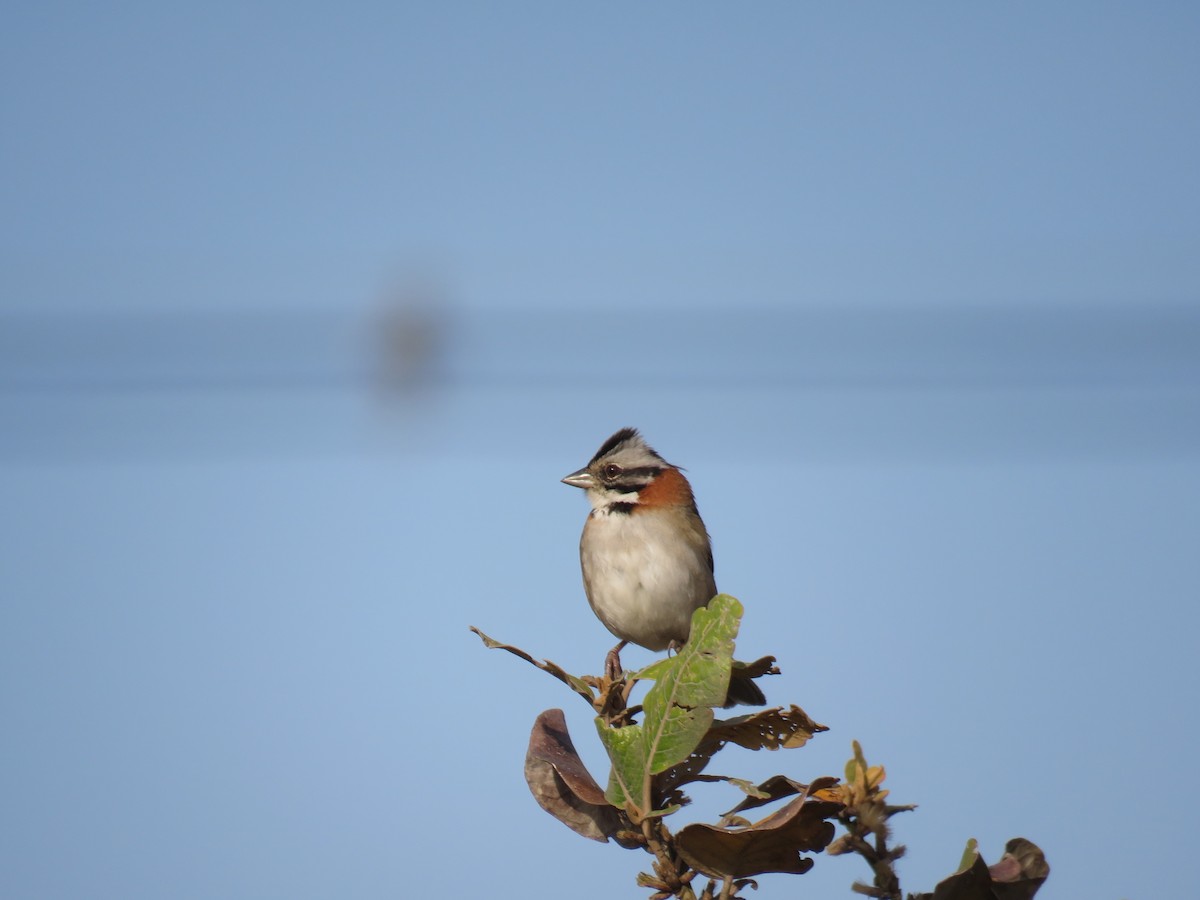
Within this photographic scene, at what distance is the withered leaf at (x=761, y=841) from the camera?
2920mm

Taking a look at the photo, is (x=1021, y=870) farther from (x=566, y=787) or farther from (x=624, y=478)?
(x=624, y=478)

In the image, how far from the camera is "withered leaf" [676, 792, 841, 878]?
2920mm

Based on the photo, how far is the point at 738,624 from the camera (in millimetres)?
3348

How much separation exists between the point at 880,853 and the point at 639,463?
236 inches

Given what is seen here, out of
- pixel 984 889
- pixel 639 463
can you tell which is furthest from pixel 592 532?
pixel 984 889

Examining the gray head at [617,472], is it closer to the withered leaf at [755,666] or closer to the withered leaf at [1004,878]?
the withered leaf at [755,666]

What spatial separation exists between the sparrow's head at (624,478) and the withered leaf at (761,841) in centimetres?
520

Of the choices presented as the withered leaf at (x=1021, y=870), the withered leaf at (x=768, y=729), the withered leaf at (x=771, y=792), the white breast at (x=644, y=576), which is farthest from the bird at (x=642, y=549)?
the withered leaf at (x=1021, y=870)

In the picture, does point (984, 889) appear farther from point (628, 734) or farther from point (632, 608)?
point (632, 608)

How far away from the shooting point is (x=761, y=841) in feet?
9.78

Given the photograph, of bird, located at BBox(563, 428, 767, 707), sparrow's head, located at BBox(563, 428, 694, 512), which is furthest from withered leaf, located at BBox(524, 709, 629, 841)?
sparrow's head, located at BBox(563, 428, 694, 512)

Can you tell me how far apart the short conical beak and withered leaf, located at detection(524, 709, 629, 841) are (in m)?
4.55

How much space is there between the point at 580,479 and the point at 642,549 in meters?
0.70

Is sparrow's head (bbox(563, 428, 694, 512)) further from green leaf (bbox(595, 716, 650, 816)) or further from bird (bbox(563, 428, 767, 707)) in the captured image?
green leaf (bbox(595, 716, 650, 816))
